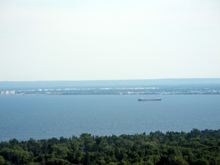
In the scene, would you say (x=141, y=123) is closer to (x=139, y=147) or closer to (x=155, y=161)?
(x=139, y=147)

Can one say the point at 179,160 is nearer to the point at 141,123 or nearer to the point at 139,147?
the point at 139,147

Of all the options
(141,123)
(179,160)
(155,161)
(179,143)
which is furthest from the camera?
(141,123)

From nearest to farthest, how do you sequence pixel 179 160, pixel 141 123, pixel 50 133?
pixel 179 160 → pixel 50 133 → pixel 141 123

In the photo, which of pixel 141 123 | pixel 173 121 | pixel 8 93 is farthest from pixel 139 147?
pixel 8 93

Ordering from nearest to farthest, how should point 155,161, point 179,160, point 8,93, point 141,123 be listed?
point 179,160, point 155,161, point 141,123, point 8,93

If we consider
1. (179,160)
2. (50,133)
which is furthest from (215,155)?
(50,133)

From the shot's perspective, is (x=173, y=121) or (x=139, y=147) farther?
(x=173, y=121)
